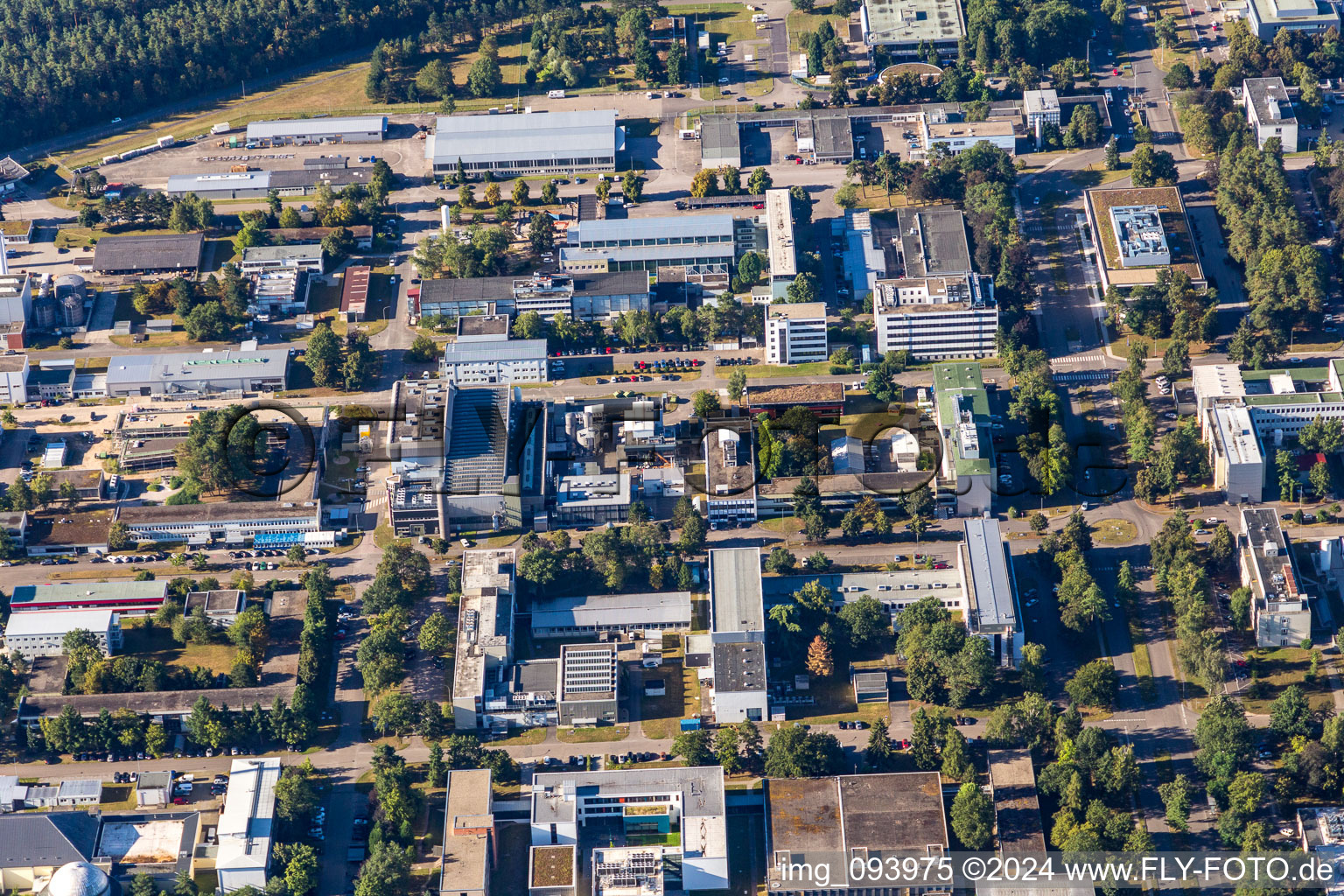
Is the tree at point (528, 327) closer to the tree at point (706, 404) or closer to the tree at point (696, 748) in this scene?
the tree at point (706, 404)

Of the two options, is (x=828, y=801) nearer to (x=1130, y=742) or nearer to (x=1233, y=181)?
(x=1130, y=742)

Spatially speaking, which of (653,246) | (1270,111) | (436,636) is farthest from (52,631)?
(1270,111)

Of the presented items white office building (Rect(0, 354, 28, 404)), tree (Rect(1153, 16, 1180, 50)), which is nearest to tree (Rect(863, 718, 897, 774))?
white office building (Rect(0, 354, 28, 404))

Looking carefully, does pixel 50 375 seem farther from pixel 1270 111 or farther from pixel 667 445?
pixel 1270 111

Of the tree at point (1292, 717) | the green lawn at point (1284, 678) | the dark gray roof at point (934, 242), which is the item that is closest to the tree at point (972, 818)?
the tree at point (1292, 717)

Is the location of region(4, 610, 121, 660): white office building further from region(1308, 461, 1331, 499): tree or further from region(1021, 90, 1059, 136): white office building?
region(1021, 90, 1059, 136): white office building

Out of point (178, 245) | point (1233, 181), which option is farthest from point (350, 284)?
point (1233, 181)
